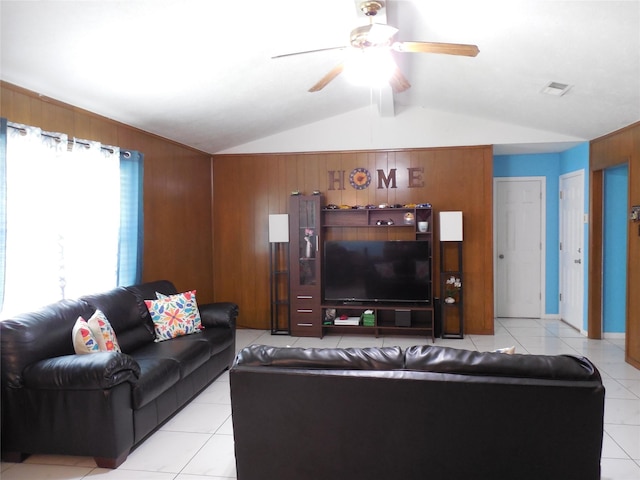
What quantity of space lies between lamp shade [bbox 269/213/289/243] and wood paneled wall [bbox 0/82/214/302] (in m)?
0.97

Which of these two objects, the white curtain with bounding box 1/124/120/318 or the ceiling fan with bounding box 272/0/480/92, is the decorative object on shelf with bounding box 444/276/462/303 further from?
the white curtain with bounding box 1/124/120/318

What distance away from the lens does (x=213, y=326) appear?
4191mm

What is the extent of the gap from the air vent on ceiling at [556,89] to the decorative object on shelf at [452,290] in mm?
2353

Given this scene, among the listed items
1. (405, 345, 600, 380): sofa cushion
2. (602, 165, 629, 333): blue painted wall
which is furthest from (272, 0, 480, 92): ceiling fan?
(602, 165, 629, 333): blue painted wall

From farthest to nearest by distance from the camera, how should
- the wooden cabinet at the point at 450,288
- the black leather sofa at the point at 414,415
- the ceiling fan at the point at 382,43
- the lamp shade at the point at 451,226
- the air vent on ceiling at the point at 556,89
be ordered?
the wooden cabinet at the point at 450,288 → the lamp shade at the point at 451,226 → the air vent on ceiling at the point at 556,89 → the ceiling fan at the point at 382,43 → the black leather sofa at the point at 414,415

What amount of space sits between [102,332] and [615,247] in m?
5.42

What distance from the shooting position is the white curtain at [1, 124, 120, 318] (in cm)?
296

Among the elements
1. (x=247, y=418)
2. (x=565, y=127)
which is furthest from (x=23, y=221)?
(x=565, y=127)

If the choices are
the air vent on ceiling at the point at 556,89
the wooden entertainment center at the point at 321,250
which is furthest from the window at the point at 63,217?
the air vent on ceiling at the point at 556,89

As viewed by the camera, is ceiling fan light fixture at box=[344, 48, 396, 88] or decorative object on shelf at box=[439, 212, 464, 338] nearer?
ceiling fan light fixture at box=[344, 48, 396, 88]

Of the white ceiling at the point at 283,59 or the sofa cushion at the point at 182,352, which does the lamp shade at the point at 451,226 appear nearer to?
the white ceiling at the point at 283,59

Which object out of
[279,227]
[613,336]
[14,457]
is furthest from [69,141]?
[613,336]

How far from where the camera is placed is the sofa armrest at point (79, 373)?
8.29ft

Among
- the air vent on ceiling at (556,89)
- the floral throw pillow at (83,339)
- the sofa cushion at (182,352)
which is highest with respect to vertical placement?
the air vent on ceiling at (556,89)
